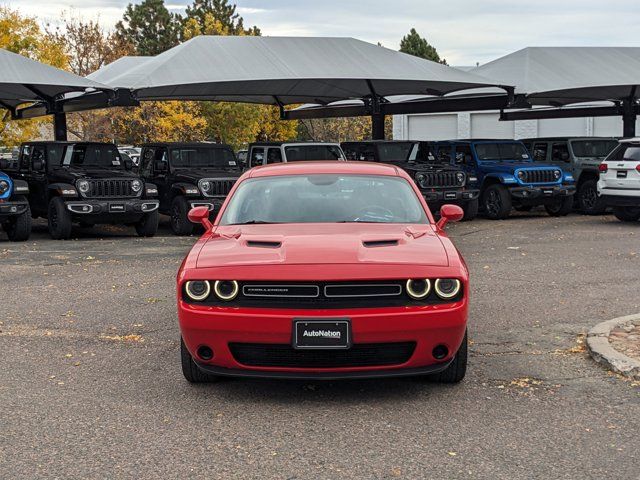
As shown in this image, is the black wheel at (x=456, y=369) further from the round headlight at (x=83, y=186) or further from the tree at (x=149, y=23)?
the tree at (x=149, y=23)

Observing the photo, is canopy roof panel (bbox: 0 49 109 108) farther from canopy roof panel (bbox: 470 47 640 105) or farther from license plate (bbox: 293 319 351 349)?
license plate (bbox: 293 319 351 349)

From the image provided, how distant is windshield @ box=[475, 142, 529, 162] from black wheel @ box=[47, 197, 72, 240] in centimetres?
935

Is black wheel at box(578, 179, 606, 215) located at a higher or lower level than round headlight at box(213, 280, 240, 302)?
lower

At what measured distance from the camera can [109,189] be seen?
50.2 feet

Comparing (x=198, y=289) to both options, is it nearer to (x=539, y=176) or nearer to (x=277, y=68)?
(x=539, y=176)

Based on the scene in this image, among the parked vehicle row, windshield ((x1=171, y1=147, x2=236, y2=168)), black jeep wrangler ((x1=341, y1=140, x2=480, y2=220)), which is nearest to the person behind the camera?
the parked vehicle row

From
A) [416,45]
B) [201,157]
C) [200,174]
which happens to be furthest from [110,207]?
[416,45]

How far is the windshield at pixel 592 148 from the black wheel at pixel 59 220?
38.8 feet

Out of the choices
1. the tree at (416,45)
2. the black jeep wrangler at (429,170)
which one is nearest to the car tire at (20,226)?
the black jeep wrangler at (429,170)

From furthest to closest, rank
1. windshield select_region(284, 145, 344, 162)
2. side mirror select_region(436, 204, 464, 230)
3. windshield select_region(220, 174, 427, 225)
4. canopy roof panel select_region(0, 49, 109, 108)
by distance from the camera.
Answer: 1. canopy roof panel select_region(0, 49, 109, 108)
2. windshield select_region(284, 145, 344, 162)
3. side mirror select_region(436, 204, 464, 230)
4. windshield select_region(220, 174, 427, 225)

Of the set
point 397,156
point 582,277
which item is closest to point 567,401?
point 582,277

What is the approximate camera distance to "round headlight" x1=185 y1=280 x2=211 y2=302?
512cm

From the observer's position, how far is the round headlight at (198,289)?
5.12m

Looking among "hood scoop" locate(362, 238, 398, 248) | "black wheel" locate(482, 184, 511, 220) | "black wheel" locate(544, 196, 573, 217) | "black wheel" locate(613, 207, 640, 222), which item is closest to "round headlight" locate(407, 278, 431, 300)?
"hood scoop" locate(362, 238, 398, 248)
